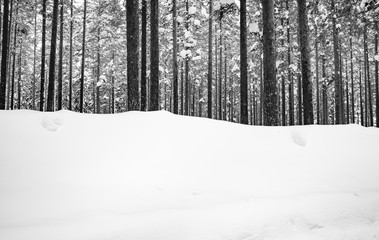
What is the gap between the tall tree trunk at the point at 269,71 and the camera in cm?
720

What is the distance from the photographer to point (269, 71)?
23.7ft

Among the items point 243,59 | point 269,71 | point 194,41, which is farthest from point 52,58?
point 269,71

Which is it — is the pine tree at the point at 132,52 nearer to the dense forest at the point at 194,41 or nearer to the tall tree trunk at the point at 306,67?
the dense forest at the point at 194,41

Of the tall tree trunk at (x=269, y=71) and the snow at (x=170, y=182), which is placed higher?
the tall tree trunk at (x=269, y=71)

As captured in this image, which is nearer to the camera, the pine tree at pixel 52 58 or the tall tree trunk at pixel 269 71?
the tall tree trunk at pixel 269 71

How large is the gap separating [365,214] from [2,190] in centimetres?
346

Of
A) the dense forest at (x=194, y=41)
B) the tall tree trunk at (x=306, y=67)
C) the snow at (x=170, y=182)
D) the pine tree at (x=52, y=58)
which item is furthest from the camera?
the pine tree at (x=52, y=58)

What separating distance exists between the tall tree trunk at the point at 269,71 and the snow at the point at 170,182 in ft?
11.8

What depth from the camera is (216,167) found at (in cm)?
285

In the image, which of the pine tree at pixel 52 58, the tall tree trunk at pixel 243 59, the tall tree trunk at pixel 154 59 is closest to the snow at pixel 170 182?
the tall tree trunk at pixel 154 59

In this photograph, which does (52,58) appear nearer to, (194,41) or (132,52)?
(194,41)

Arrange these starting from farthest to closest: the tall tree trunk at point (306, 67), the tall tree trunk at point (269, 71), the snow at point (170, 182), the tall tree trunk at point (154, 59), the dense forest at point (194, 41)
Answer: the tall tree trunk at point (154, 59)
the tall tree trunk at point (306, 67)
the dense forest at point (194, 41)
the tall tree trunk at point (269, 71)
the snow at point (170, 182)

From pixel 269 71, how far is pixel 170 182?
5754 millimetres

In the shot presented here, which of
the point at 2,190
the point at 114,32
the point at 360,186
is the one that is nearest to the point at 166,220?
the point at 2,190
